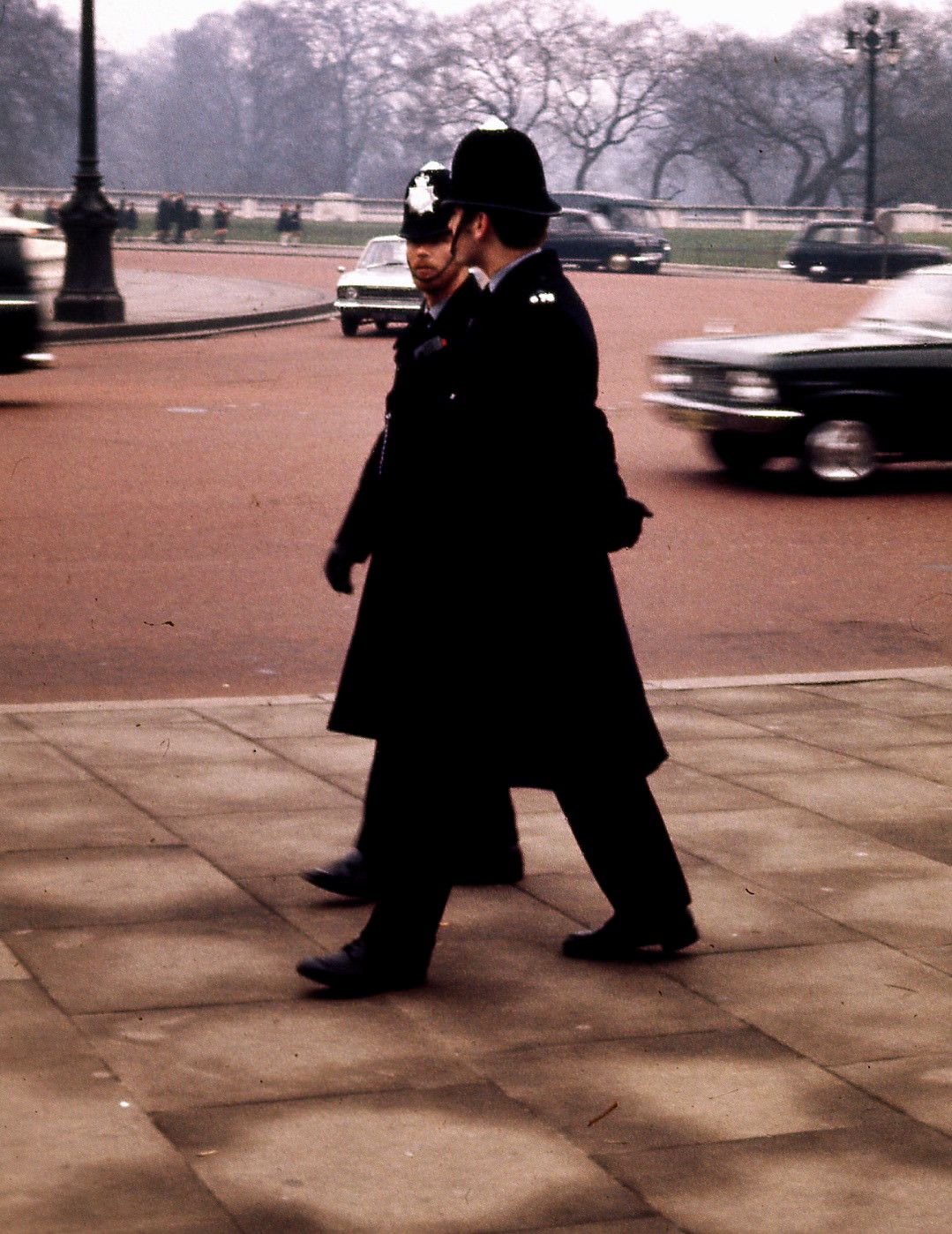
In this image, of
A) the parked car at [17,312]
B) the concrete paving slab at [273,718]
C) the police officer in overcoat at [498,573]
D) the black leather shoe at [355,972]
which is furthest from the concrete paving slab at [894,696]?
the parked car at [17,312]

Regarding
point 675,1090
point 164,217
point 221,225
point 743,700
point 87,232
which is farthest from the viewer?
point 221,225

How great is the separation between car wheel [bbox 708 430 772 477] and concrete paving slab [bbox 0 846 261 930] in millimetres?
8445

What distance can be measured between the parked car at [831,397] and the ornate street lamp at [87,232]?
43.8 ft

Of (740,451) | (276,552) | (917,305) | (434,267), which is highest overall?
(434,267)

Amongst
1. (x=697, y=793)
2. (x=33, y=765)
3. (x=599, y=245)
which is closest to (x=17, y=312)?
(x=33, y=765)

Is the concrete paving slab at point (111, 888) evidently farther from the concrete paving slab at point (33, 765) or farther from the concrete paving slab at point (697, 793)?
the concrete paving slab at point (697, 793)

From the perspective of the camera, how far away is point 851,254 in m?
47.5

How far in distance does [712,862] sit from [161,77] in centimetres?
13437

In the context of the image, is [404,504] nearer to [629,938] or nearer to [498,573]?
[498,573]

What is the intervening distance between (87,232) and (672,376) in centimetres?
1354

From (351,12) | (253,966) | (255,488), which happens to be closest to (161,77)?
(351,12)

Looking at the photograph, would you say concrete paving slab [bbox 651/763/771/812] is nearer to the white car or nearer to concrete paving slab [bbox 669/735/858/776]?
concrete paving slab [bbox 669/735/858/776]

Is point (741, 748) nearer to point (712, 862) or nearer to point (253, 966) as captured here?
point (712, 862)

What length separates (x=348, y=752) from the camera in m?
6.43
